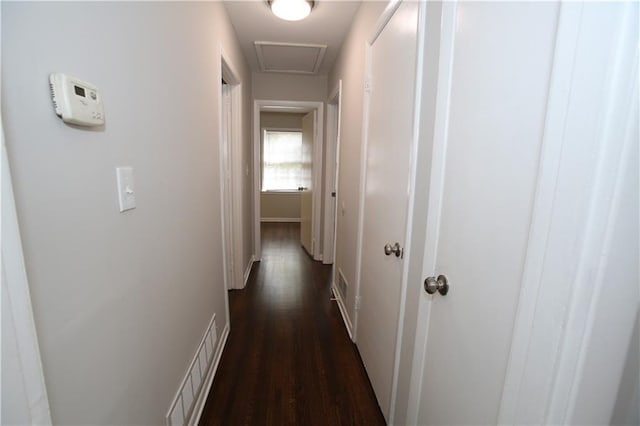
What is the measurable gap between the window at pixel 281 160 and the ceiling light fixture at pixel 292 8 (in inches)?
161

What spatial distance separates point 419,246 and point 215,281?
140 centimetres

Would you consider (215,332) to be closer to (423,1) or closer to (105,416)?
(105,416)

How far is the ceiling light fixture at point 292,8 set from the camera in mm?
1876

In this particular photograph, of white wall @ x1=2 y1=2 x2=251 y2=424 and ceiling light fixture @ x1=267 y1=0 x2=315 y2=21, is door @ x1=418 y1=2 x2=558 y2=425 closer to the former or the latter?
white wall @ x1=2 y1=2 x2=251 y2=424

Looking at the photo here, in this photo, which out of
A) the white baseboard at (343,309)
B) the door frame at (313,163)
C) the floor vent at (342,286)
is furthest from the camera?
the door frame at (313,163)

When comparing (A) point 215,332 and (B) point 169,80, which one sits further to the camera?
(A) point 215,332

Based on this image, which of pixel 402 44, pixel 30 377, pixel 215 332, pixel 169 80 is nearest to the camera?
pixel 30 377

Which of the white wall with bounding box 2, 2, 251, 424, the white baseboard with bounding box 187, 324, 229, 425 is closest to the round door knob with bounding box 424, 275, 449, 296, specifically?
the white wall with bounding box 2, 2, 251, 424

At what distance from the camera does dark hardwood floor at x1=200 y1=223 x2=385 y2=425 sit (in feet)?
4.87

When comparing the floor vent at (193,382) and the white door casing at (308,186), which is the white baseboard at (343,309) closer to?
the floor vent at (193,382)

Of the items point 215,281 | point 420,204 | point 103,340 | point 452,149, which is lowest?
point 215,281

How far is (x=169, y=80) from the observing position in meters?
1.15

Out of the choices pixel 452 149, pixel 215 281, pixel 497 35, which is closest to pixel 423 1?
pixel 497 35

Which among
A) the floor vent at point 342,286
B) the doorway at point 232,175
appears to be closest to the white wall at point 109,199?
the doorway at point 232,175
